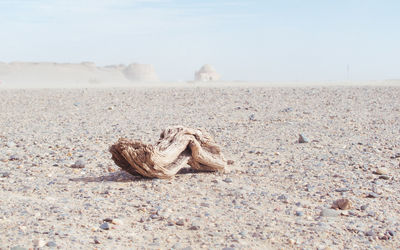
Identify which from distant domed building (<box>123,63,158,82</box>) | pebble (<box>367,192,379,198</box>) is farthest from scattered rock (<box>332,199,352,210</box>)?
distant domed building (<box>123,63,158,82</box>)

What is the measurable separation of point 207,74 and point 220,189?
2795 inches

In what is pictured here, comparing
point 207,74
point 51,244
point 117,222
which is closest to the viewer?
point 51,244

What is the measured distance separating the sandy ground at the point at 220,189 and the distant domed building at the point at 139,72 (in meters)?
81.6

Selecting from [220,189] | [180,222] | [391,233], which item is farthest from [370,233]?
[220,189]

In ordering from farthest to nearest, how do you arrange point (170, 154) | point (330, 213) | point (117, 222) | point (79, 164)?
point (79, 164), point (170, 154), point (330, 213), point (117, 222)

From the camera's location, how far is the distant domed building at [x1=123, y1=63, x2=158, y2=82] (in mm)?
93750

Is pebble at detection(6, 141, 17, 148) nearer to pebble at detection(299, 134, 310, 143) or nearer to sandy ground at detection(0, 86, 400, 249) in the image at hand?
sandy ground at detection(0, 86, 400, 249)

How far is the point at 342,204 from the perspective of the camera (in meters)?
5.45

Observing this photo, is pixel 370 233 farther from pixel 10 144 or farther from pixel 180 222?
pixel 10 144

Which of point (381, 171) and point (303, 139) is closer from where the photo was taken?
point (381, 171)

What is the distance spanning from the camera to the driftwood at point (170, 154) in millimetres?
6383

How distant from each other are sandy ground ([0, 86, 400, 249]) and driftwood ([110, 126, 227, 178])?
0.17 m

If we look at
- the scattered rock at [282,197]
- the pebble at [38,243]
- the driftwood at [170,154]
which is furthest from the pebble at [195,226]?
the driftwood at [170,154]

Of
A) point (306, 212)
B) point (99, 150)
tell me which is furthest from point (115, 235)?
point (99, 150)
